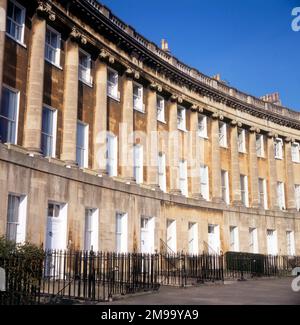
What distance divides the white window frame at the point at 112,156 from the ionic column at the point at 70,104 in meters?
3.43

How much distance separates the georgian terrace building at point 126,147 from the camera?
18.5 m

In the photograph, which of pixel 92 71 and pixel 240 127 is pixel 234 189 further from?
pixel 92 71

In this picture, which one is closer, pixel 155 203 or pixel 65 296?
pixel 65 296

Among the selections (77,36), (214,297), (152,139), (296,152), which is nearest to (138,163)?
(152,139)

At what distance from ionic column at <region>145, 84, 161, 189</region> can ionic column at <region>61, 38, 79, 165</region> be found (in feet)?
22.6

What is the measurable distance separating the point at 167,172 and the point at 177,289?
1153 cm

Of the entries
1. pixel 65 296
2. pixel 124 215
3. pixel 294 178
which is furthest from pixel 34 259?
pixel 294 178

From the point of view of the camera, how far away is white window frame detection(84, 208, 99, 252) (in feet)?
67.1

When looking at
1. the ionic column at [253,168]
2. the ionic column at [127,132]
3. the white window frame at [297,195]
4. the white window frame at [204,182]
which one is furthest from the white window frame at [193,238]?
the white window frame at [297,195]

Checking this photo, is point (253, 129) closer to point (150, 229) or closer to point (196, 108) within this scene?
point (196, 108)

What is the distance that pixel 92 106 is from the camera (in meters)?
23.8

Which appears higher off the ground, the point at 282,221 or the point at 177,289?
the point at 282,221

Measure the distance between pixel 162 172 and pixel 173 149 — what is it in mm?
1803

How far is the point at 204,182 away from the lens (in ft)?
105
